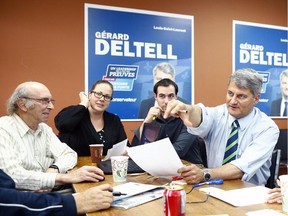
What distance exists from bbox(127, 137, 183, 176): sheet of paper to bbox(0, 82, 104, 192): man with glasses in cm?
44

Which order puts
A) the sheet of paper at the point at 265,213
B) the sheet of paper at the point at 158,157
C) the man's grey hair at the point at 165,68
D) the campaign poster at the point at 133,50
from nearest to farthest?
the sheet of paper at the point at 265,213
the sheet of paper at the point at 158,157
the campaign poster at the point at 133,50
the man's grey hair at the point at 165,68

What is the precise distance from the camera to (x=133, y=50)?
3.46 m

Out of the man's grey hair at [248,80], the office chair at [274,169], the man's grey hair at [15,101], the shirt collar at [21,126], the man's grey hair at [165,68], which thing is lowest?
the office chair at [274,169]

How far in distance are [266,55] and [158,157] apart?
11.2 ft

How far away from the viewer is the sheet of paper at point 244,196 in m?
1.11

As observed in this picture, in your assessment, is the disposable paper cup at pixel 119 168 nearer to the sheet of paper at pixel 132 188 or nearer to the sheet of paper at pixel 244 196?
the sheet of paper at pixel 132 188

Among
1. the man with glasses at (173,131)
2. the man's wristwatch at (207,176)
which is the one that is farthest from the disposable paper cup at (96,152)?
the man's wristwatch at (207,176)

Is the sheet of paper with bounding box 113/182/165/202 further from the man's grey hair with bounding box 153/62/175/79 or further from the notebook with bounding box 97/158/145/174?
the man's grey hair with bounding box 153/62/175/79

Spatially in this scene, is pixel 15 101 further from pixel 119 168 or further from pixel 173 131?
pixel 173 131

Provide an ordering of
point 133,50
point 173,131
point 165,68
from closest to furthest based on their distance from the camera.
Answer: point 173,131
point 133,50
point 165,68

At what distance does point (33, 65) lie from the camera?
310 cm

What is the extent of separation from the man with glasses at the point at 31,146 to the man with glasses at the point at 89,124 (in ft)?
1.29

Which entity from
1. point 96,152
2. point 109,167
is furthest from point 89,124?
point 109,167

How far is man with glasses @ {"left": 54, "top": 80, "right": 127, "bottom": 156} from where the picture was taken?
249 centimetres
